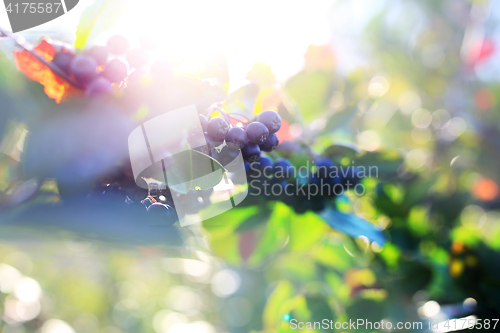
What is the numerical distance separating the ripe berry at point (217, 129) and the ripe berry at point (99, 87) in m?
0.10

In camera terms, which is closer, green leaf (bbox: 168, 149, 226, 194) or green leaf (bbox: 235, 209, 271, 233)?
green leaf (bbox: 168, 149, 226, 194)

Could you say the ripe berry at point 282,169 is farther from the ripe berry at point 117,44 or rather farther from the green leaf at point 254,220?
the ripe berry at point 117,44

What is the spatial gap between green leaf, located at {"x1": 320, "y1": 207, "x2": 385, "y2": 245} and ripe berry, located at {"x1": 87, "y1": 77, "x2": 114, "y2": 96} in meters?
0.41

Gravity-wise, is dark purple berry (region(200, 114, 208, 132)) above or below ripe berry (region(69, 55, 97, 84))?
below

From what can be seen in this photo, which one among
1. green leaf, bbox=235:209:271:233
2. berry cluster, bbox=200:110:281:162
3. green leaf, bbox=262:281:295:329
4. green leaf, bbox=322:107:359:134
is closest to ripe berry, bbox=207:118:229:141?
berry cluster, bbox=200:110:281:162

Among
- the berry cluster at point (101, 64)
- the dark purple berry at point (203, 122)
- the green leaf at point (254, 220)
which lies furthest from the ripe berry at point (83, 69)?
the green leaf at point (254, 220)

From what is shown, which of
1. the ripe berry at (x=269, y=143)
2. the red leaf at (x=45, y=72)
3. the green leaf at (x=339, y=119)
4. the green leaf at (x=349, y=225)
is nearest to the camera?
the red leaf at (x=45, y=72)

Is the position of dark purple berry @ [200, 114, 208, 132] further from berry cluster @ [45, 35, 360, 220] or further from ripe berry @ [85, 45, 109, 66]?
ripe berry @ [85, 45, 109, 66]

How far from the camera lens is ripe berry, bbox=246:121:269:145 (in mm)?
382

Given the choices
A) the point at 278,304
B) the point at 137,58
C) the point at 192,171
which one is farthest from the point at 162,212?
the point at 278,304

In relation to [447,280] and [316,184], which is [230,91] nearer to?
[316,184]

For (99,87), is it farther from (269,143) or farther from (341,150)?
(341,150)

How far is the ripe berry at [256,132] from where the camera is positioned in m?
0.38

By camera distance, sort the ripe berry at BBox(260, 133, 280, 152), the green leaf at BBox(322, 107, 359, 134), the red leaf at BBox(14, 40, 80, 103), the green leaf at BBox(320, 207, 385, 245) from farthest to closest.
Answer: the green leaf at BBox(322, 107, 359, 134), the green leaf at BBox(320, 207, 385, 245), the ripe berry at BBox(260, 133, 280, 152), the red leaf at BBox(14, 40, 80, 103)
